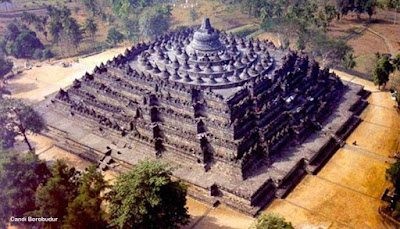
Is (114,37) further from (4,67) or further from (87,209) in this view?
(87,209)

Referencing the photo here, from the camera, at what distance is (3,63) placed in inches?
2265

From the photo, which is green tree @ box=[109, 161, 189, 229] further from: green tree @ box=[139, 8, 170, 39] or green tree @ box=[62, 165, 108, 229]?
green tree @ box=[139, 8, 170, 39]

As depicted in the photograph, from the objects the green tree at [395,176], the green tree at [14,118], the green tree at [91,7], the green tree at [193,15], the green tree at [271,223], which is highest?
the green tree at [91,7]

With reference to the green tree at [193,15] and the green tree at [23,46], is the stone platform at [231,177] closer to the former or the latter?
the green tree at [23,46]

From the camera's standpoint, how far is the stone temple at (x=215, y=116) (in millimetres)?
35938

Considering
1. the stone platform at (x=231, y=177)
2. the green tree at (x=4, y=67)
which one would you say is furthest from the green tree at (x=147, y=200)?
the green tree at (x=4, y=67)

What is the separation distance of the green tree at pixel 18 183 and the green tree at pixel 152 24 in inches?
1708

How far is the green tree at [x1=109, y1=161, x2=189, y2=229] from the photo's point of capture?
89.2 ft

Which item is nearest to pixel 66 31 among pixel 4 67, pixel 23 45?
pixel 23 45

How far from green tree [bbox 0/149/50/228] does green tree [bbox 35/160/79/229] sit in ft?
8.10

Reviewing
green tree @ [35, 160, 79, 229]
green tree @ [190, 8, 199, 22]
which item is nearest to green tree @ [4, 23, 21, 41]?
green tree @ [190, 8, 199, 22]

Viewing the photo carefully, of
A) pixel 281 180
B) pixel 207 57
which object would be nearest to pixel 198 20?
pixel 207 57

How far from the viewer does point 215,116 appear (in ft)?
126

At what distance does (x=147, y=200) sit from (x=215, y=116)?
13.6 meters
